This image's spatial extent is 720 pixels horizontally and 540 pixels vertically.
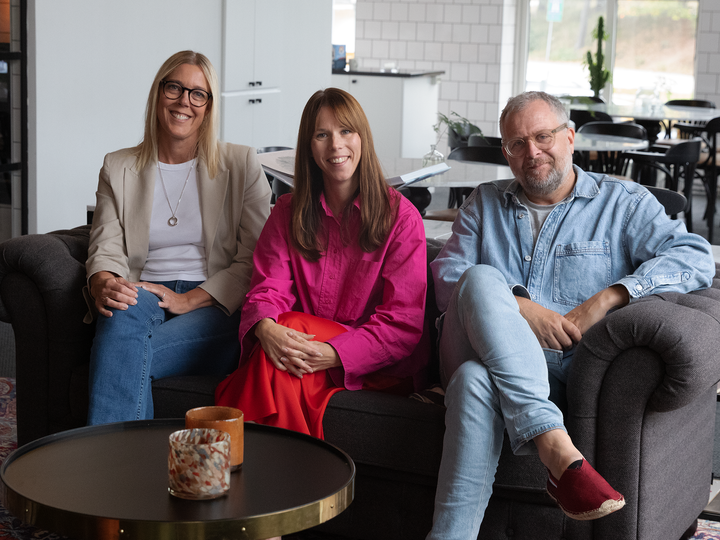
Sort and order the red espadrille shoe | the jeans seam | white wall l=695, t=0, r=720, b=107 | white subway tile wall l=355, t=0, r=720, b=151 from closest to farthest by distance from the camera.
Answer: the red espadrille shoe < the jeans seam < white wall l=695, t=0, r=720, b=107 < white subway tile wall l=355, t=0, r=720, b=151

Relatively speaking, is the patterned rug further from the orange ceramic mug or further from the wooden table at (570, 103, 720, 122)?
the wooden table at (570, 103, 720, 122)

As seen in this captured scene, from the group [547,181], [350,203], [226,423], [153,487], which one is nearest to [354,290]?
[350,203]

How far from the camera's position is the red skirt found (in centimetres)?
196

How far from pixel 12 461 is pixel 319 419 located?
2.41 ft

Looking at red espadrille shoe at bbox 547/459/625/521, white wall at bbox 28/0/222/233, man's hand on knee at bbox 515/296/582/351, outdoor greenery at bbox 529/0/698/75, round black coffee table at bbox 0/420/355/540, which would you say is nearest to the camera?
round black coffee table at bbox 0/420/355/540

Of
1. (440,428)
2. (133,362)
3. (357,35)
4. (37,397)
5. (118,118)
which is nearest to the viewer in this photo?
(440,428)

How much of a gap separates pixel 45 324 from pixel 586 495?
1504 millimetres

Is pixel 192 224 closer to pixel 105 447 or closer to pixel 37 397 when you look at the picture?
pixel 37 397

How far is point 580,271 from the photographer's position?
6.95 feet

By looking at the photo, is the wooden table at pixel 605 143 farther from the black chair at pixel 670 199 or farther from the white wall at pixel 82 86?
the white wall at pixel 82 86

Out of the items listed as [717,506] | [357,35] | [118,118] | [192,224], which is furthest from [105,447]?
[357,35]

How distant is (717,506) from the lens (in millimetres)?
2316

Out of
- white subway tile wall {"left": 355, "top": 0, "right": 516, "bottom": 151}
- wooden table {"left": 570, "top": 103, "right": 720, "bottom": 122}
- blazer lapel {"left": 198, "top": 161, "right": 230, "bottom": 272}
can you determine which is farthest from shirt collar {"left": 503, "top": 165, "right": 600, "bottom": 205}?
white subway tile wall {"left": 355, "top": 0, "right": 516, "bottom": 151}

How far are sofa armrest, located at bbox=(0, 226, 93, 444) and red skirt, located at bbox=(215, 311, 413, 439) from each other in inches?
18.9
